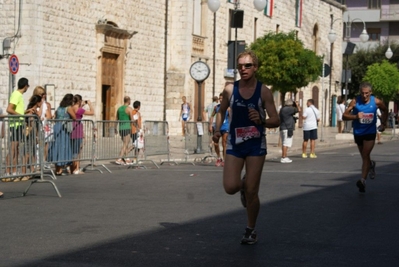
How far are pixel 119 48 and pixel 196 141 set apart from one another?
470 inches

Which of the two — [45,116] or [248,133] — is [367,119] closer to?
[248,133]

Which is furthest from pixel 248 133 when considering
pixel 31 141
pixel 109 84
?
pixel 109 84

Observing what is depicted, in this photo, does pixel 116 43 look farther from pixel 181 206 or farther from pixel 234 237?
pixel 234 237

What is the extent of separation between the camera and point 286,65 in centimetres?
4162

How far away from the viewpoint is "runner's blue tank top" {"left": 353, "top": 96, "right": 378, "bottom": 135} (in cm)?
1481

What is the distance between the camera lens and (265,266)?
783 cm

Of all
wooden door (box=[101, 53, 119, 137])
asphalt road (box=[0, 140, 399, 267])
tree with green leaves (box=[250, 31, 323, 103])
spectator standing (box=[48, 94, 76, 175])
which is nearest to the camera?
asphalt road (box=[0, 140, 399, 267])

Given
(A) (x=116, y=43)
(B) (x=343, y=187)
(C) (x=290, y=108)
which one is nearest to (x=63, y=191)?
(B) (x=343, y=187)

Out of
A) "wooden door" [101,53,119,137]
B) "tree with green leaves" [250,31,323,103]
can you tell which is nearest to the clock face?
"wooden door" [101,53,119,137]

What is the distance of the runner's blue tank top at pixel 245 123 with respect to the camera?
9195 mm

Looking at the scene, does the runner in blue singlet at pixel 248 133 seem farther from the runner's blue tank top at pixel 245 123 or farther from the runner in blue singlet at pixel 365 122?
the runner in blue singlet at pixel 365 122

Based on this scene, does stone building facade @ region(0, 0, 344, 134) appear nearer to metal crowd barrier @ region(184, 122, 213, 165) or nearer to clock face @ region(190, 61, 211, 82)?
clock face @ region(190, 61, 211, 82)

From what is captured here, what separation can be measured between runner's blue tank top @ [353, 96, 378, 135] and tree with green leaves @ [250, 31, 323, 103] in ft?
83.3

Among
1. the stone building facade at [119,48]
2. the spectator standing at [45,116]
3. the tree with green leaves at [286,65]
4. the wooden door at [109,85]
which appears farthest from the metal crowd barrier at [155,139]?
the tree with green leaves at [286,65]
